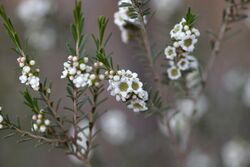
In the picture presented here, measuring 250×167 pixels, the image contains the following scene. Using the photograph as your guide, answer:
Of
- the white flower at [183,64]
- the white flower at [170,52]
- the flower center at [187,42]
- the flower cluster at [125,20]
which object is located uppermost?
the flower cluster at [125,20]

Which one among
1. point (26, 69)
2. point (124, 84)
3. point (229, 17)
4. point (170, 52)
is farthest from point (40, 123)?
point (229, 17)

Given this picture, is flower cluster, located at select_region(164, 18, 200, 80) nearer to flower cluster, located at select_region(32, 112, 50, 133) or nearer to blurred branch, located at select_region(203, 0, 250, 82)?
blurred branch, located at select_region(203, 0, 250, 82)

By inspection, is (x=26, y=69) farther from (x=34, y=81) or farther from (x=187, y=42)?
(x=187, y=42)

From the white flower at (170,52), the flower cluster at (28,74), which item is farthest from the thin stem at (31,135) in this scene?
the white flower at (170,52)

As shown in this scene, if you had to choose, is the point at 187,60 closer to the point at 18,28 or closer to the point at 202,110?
the point at 202,110

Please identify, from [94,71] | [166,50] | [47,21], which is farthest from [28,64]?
[47,21]

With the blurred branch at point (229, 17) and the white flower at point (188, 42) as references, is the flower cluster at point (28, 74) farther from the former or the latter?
the blurred branch at point (229, 17)
